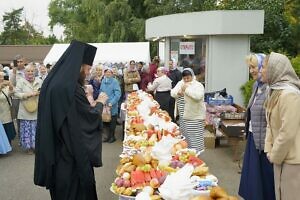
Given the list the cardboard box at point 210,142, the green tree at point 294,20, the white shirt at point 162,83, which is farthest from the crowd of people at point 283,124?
the green tree at point 294,20

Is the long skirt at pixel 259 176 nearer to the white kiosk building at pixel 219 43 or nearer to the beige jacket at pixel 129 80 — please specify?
the beige jacket at pixel 129 80

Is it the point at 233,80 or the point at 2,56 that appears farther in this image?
the point at 2,56

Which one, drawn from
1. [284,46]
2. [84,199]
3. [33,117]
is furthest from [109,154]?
[284,46]

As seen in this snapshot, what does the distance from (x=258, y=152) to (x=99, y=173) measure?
299cm

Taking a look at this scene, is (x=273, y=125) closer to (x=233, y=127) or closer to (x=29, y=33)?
(x=233, y=127)

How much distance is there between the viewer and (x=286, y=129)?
11.7ft

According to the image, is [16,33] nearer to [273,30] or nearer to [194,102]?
[273,30]

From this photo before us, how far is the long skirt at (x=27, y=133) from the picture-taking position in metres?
8.34

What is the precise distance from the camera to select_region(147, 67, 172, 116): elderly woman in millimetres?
9891

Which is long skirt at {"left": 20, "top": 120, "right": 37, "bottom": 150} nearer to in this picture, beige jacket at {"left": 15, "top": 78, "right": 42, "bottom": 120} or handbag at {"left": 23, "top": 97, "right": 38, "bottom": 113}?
beige jacket at {"left": 15, "top": 78, "right": 42, "bottom": 120}

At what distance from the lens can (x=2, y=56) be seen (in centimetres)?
4288

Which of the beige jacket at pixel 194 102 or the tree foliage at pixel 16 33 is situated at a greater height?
the tree foliage at pixel 16 33

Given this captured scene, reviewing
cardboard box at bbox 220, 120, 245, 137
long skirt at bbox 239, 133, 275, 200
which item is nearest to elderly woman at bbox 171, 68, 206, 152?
cardboard box at bbox 220, 120, 245, 137

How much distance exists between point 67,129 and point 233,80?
8609mm
